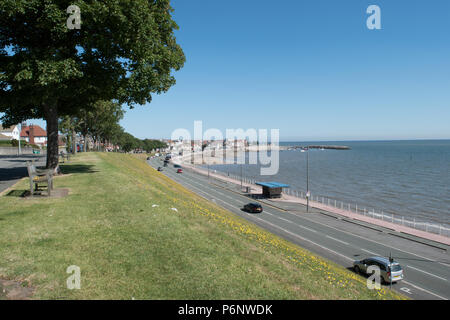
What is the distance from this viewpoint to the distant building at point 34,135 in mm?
111844

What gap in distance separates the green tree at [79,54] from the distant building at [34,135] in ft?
378

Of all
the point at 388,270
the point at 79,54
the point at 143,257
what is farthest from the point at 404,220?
the point at 79,54

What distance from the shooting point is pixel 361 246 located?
81.4 ft

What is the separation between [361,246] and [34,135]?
133872 millimetres

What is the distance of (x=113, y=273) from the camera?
7.10 metres

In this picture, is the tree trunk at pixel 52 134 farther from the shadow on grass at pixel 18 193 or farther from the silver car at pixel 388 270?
the silver car at pixel 388 270

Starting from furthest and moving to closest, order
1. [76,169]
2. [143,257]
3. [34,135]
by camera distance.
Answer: [34,135] < [76,169] < [143,257]

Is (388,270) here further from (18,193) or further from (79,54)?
(79,54)

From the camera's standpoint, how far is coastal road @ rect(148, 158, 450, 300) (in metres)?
17.7

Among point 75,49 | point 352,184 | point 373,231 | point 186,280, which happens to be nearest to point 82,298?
point 186,280
